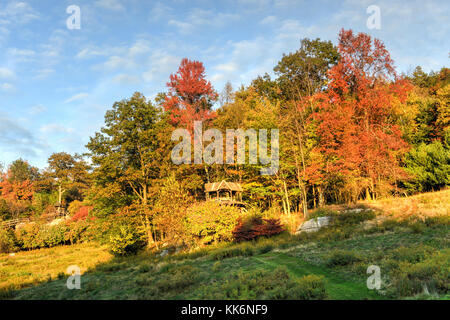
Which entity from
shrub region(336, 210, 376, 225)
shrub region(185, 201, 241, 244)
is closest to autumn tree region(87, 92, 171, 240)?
shrub region(185, 201, 241, 244)

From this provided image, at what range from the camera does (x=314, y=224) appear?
679 inches

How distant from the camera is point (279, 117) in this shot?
80.6 ft

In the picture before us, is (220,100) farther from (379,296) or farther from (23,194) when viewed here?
(23,194)

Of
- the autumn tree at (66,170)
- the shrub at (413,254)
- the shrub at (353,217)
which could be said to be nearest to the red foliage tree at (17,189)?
the autumn tree at (66,170)

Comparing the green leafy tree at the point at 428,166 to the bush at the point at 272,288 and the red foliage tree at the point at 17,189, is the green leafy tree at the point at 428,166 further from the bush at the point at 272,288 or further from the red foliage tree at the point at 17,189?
the red foliage tree at the point at 17,189

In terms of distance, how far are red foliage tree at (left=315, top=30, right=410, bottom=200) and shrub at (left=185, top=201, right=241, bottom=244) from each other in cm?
882

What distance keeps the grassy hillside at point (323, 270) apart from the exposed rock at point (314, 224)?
2.75ft

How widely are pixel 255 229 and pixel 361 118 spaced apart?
1419cm

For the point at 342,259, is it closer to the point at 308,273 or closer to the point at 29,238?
the point at 308,273

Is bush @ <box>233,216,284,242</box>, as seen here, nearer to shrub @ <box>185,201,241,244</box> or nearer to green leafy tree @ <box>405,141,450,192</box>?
shrub @ <box>185,201,241,244</box>

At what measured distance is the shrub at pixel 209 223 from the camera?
59.4 feet

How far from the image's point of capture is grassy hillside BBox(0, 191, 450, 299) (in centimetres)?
619
